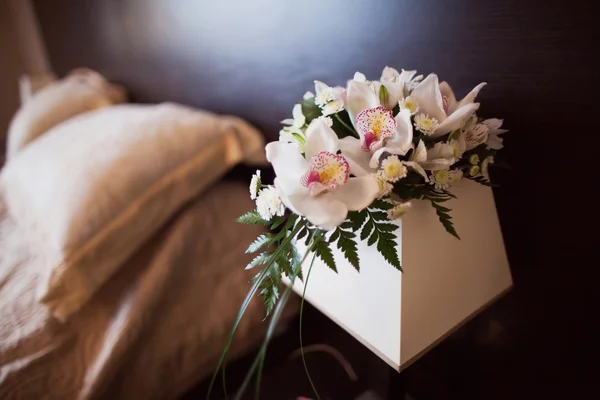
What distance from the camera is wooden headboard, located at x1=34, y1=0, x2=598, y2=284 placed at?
56cm

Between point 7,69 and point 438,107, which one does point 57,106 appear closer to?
point 7,69

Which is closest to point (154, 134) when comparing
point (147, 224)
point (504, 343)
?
point (147, 224)

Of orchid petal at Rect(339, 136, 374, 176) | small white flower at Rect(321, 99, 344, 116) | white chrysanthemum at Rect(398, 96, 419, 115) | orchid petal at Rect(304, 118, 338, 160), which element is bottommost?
orchid petal at Rect(339, 136, 374, 176)

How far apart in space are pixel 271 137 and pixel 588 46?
0.71 meters

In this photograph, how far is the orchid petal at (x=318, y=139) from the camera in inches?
18.5

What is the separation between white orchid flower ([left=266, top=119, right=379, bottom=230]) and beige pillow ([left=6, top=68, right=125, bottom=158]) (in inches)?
55.2

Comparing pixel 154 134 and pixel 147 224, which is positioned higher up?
pixel 154 134

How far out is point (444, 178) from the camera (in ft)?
1.59

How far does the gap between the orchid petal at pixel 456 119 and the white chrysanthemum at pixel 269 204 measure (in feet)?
0.67

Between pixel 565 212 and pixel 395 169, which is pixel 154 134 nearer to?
pixel 395 169

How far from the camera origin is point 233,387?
87cm

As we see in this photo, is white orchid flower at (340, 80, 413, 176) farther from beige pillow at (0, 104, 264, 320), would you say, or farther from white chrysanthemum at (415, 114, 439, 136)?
beige pillow at (0, 104, 264, 320)

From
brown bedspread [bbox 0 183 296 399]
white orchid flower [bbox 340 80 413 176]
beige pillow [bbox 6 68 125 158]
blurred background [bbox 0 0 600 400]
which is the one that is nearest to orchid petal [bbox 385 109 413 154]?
white orchid flower [bbox 340 80 413 176]

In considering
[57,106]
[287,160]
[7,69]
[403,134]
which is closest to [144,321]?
[287,160]
